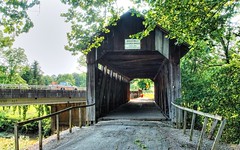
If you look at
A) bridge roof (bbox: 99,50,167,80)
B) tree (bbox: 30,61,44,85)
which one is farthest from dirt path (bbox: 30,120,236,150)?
tree (bbox: 30,61,44,85)

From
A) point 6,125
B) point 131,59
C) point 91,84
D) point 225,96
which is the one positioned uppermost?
point 131,59

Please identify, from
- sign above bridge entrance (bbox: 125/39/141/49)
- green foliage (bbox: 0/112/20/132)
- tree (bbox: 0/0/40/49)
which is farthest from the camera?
green foliage (bbox: 0/112/20/132)

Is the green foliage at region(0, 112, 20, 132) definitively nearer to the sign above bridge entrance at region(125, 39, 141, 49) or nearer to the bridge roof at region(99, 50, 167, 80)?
the bridge roof at region(99, 50, 167, 80)

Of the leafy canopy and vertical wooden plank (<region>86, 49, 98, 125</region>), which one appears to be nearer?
the leafy canopy

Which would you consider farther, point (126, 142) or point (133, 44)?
point (133, 44)

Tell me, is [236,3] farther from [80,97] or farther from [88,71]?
[80,97]

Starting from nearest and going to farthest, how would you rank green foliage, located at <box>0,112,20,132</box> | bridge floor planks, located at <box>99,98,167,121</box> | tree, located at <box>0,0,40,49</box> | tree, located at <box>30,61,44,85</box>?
tree, located at <box>0,0,40,49</box>
bridge floor planks, located at <box>99,98,167,121</box>
green foliage, located at <box>0,112,20,132</box>
tree, located at <box>30,61,44,85</box>

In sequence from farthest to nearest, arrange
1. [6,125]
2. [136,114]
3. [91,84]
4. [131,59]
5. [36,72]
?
[36,72]
[6,125]
[131,59]
[136,114]
[91,84]

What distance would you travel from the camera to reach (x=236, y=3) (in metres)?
6.36

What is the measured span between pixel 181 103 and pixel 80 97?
21068mm

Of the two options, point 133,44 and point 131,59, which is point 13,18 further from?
point 131,59

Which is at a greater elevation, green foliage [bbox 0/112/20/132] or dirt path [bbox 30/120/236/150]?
dirt path [bbox 30/120/236/150]

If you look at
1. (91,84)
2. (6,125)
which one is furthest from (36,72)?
(91,84)

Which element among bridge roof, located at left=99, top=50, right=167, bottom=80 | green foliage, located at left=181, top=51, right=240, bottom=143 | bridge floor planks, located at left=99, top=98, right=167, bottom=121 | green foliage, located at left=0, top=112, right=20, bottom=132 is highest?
bridge roof, located at left=99, top=50, right=167, bottom=80
